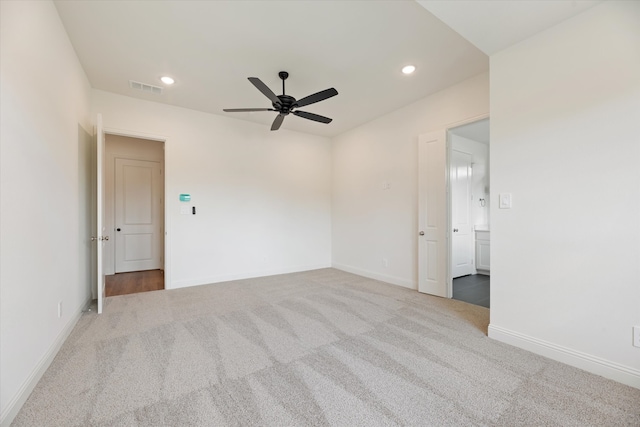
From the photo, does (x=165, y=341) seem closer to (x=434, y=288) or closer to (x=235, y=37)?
(x=235, y=37)

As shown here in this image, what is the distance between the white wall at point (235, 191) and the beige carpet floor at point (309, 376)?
1526 millimetres

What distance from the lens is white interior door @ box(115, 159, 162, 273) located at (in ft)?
18.3

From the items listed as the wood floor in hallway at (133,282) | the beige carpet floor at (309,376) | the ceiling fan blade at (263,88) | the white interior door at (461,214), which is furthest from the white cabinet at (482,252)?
the wood floor in hallway at (133,282)

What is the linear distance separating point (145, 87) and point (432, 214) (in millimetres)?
4476

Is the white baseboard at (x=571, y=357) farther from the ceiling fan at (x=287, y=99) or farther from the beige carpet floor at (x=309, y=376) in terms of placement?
the ceiling fan at (x=287, y=99)

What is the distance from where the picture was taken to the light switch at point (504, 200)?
2438 mm

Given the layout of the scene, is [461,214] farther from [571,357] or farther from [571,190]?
[571,357]

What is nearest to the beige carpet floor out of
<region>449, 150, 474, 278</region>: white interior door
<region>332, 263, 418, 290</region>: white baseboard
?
<region>332, 263, 418, 290</region>: white baseboard

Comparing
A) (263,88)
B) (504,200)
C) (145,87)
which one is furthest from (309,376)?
(145,87)

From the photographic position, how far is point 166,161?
426 centimetres

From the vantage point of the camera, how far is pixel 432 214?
3914 mm

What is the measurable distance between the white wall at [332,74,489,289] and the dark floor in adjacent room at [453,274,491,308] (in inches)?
27.4

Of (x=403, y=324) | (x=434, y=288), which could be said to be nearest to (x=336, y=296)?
(x=403, y=324)

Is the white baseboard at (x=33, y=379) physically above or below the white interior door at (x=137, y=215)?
below
